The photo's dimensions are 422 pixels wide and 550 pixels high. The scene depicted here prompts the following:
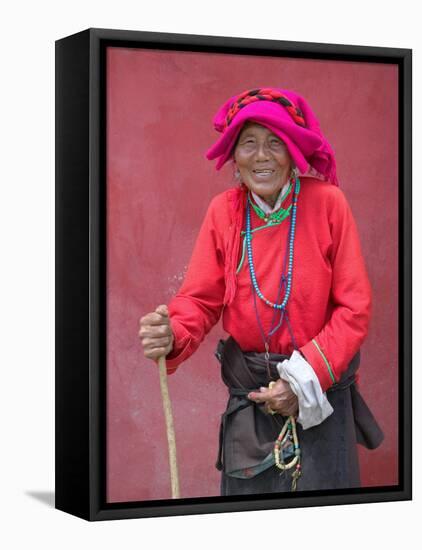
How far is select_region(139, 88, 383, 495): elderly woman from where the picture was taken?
6.64m

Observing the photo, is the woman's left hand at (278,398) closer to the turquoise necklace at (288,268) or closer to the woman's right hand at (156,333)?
the turquoise necklace at (288,268)

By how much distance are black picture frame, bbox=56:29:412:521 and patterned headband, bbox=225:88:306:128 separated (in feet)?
0.60

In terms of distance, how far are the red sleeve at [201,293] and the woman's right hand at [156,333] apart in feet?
0.19

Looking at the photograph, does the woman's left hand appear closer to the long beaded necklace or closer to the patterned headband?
the long beaded necklace

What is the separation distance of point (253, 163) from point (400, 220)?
776 mm

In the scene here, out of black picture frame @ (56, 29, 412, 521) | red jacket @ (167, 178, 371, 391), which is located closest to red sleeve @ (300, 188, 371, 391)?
red jacket @ (167, 178, 371, 391)

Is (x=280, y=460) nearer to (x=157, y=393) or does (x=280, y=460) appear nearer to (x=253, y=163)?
(x=157, y=393)

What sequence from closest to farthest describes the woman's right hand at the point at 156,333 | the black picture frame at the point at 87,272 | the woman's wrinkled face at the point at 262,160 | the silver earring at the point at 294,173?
the black picture frame at the point at 87,272
the woman's right hand at the point at 156,333
the woman's wrinkled face at the point at 262,160
the silver earring at the point at 294,173

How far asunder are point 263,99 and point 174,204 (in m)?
0.54

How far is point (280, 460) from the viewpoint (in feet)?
22.1

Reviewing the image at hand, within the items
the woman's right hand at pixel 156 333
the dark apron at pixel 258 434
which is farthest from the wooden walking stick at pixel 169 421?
the dark apron at pixel 258 434

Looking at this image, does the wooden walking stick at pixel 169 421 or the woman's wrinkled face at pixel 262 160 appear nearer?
the wooden walking stick at pixel 169 421

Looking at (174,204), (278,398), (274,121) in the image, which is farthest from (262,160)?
(278,398)

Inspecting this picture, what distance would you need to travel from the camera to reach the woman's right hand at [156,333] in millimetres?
6512
